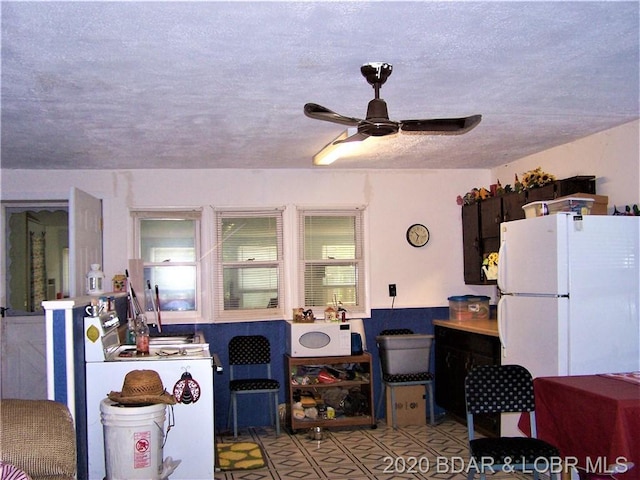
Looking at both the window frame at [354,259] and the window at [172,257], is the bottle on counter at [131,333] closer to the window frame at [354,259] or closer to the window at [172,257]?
the window at [172,257]

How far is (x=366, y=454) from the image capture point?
5379 mm

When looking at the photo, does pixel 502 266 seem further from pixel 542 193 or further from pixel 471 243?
pixel 471 243

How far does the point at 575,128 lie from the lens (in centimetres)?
487

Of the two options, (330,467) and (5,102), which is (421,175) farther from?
(5,102)

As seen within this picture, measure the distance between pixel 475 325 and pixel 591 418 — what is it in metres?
2.75

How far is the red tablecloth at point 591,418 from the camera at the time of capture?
2969 mm

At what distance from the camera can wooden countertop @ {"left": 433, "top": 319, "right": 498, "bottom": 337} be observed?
18.1 ft

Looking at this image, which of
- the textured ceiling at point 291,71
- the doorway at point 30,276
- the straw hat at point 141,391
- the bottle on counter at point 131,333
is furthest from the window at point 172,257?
the straw hat at point 141,391

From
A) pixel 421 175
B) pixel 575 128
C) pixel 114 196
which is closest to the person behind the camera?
pixel 575 128

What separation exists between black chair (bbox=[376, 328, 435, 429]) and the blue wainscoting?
207mm

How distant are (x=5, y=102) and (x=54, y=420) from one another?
194cm

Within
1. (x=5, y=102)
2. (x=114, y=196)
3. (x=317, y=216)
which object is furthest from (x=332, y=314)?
(x=5, y=102)

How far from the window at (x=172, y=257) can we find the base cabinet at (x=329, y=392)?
44.9 inches

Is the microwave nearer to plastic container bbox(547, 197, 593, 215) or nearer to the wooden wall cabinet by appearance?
the wooden wall cabinet
